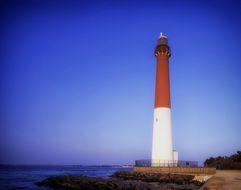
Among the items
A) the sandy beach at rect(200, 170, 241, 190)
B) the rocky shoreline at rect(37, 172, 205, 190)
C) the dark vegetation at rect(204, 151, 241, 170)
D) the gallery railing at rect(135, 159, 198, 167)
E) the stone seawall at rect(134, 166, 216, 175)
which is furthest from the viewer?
the dark vegetation at rect(204, 151, 241, 170)

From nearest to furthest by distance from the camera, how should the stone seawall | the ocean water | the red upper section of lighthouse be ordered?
the stone seawall → the red upper section of lighthouse → the ocean water

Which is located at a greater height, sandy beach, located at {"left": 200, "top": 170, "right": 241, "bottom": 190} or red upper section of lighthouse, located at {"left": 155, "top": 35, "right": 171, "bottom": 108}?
red upper section of lighthouse, located at {"left": 155, "top": 35, "right": 171, "bottom": 108}

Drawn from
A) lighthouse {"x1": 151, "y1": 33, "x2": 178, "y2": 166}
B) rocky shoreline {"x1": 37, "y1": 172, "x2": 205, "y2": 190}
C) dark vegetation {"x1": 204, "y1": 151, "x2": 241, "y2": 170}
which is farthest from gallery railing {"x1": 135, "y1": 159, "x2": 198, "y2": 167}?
dark vegetation {"x1": 204, "y1": 151, "x2": 241, "y2": 170}

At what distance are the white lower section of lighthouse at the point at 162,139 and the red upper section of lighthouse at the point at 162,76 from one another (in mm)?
699

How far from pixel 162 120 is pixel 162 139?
1.58m

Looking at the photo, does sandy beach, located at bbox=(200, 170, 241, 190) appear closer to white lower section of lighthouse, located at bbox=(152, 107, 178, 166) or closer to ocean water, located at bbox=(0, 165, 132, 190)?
white lower section of lighthouse, located at bbox=(152, 107, 178, 166)

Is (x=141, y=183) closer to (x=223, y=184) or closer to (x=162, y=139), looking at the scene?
(x=162, y=139)

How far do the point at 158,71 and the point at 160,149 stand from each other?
22.3 feet

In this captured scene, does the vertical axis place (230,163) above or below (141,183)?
above

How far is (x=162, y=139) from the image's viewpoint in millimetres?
25750

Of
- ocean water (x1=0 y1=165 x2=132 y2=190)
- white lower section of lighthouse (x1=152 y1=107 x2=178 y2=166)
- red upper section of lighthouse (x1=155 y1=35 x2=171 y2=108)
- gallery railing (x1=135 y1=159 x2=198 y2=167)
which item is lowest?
ocean water (x1=0 y1=165 x2=132 y2=190)

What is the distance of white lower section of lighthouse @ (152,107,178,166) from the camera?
2566cm

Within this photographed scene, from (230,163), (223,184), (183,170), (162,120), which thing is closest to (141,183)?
(183,170)

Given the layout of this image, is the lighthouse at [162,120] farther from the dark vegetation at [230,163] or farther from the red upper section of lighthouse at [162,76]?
the dark vegetation at [230,163]
